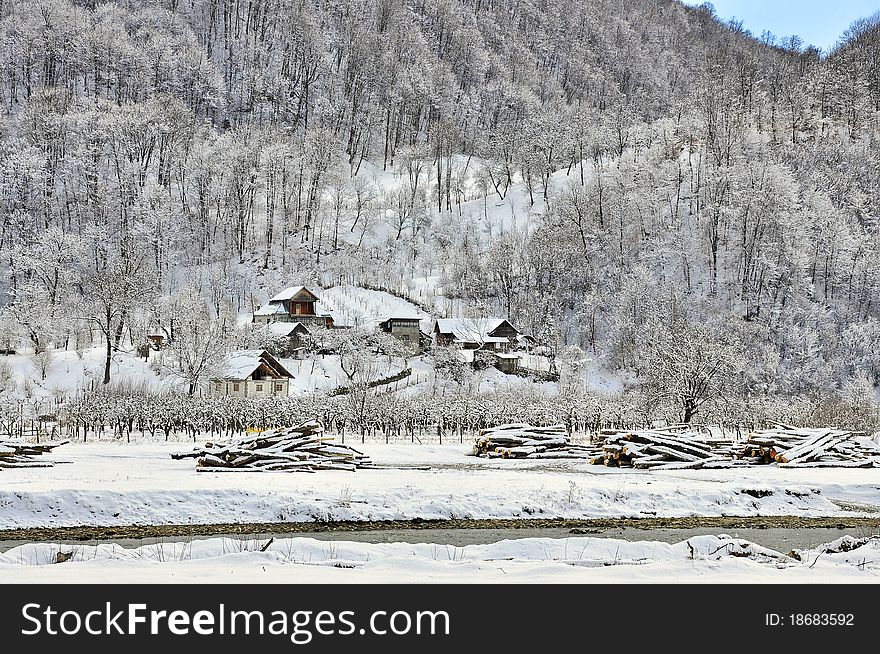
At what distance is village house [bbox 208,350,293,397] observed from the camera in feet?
178

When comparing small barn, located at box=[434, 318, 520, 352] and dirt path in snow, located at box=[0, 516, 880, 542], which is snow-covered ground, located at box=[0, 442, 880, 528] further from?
small barn, located at box=[434, 318, 520, 352]

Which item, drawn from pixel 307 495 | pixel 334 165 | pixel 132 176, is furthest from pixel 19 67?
pixel 307 495

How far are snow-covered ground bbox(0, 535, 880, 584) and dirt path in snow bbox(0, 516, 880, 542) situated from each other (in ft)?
12.2

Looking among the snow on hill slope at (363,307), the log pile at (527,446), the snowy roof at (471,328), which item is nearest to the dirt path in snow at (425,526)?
the log pile at (527,446)

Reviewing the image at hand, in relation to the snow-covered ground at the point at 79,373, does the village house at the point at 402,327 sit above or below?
above

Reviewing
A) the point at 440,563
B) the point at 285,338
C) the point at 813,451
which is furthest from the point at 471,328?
the point at 440,563

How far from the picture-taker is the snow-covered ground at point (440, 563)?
8508 millimetres

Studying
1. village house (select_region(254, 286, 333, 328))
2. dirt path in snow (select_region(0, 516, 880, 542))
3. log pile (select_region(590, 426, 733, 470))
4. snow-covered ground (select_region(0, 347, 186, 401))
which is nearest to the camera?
dirt path in snow (select_region(0, 516, 880, 542))

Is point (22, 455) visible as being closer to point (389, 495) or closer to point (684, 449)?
point (389, 495)

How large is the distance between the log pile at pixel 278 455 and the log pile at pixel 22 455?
12.8ft

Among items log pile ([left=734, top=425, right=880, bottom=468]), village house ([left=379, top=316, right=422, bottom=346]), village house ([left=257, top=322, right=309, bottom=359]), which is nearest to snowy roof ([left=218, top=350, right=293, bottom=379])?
village house ([left=257, top=322, right=309, bottom=359])

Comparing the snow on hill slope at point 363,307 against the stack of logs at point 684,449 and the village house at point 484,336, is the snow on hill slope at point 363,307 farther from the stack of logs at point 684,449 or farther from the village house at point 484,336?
the stack of logs at point 684,449

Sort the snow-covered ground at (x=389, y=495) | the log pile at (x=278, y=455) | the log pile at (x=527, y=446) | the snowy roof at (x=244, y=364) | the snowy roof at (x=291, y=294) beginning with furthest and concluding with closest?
1. the snowy roof at (x=291, y=294)
2. the snowy roof at (x=244, y=364)
3. the log pile at (x=527, y=446)
4. the log pile at (x=278, y=455)
5. the snow-covered ground at (x=389, y=495)

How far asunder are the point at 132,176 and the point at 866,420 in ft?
303
